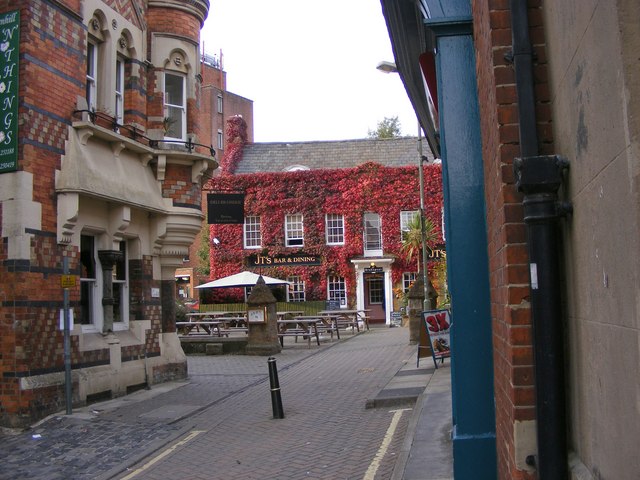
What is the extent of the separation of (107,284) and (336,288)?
24.6 metres

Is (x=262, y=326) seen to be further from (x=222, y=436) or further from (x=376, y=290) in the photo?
A: (x=376, y=290)

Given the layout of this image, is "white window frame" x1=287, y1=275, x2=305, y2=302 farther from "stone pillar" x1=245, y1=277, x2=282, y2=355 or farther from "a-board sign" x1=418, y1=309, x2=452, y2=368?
"a-board sign" x1=418, y1=309, x2=452, y2=368

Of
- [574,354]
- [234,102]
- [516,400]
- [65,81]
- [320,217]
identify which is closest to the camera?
[574,354]

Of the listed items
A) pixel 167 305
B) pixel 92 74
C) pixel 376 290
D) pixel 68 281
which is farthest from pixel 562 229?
pixel 376 290

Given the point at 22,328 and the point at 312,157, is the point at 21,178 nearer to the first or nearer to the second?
the point at 22,328

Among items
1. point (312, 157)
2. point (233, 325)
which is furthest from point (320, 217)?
point (233, 325)

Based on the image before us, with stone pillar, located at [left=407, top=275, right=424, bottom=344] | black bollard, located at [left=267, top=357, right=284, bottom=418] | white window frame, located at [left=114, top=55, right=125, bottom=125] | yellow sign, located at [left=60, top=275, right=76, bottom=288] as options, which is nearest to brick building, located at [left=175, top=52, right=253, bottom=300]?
stone pillar, located at [left=407, top=275, right=424, bottom=344]

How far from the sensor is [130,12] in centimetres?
1362

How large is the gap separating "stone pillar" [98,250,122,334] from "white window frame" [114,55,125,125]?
8.87 ft

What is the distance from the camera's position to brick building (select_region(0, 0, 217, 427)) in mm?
10039

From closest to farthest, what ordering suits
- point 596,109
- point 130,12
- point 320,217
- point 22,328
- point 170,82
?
point 596,109, point 22,328, point 130,12, point 170,82, point 320,217

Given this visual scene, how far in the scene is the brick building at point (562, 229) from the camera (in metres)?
2.10

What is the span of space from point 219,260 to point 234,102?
2640cm

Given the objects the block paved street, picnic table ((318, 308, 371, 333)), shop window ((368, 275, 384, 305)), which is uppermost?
shop window ((368, 275, 384, 305))
